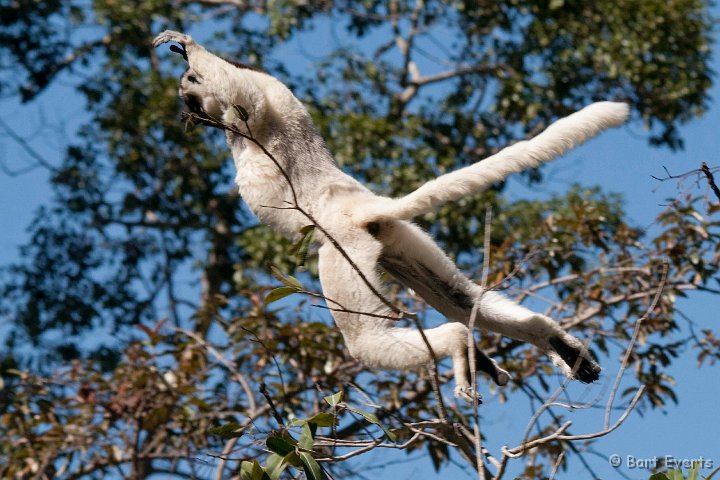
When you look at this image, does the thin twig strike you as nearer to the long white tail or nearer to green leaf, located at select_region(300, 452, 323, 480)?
the long white tail

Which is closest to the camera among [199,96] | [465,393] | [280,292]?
[280,292]

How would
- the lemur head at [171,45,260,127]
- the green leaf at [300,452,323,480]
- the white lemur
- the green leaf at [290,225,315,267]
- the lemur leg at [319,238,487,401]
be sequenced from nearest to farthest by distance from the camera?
the green leaf at [300,452,323,480] → the green leaf at [290,225,315,267] → the white lemur → the lemur leg at [319,238,487,401] → the lemur head at [171,45,260,127]

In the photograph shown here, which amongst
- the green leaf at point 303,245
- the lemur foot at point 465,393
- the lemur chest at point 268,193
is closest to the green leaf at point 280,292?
the green leaf at point 303,245

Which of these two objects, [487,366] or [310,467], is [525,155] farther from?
[310,467]

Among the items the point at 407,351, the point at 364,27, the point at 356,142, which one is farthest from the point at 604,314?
the point at 364,27

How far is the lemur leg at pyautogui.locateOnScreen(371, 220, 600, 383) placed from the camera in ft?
14.7

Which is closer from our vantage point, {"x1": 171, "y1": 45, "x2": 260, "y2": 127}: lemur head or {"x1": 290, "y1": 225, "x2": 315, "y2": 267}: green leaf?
{"x1": 290, "y1": 225, "x2": 315, "y2": 267}: green leaf

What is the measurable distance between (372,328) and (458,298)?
53 cm

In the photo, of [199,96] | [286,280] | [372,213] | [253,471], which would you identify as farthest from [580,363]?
[199,96]

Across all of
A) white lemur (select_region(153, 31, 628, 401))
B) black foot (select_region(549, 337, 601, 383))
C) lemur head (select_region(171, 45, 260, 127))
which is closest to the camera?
white lemur (select_region(153, 31, 628, 401))

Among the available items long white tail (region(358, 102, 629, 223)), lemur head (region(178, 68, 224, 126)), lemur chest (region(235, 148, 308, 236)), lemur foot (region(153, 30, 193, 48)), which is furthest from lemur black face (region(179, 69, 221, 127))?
long white tail (region(358, 102, 629, 223))

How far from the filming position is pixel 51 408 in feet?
24.0

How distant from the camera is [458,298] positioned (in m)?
4.75

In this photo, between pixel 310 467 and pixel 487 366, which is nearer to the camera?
pixel 310 467
